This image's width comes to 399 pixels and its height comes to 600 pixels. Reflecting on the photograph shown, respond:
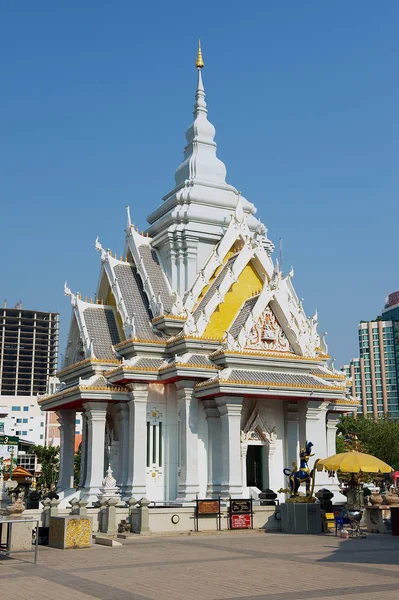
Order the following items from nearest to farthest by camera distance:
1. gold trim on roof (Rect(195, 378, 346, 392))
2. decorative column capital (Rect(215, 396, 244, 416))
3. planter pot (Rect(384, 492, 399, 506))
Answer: planter pot (Rect(384, 492, 399, 506))
gold trim on roof (Rect(195, 378, 346, 392))
decorative column capital (Rect(215, 396, 244, 416))

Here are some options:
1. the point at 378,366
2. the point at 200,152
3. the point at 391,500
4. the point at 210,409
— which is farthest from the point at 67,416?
the point at 378,366

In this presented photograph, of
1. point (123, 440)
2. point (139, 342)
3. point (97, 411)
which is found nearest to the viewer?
point (97, 411)

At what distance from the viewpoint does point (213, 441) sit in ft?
104

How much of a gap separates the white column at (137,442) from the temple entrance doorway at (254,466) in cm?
503

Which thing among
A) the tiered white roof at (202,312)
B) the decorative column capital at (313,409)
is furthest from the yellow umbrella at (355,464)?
the decorative column capital at (313,409)

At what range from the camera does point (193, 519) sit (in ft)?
85.9

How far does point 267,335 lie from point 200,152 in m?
14.3

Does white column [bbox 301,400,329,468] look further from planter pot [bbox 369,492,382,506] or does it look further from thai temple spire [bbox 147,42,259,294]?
thai temple spire [bbox 147,42,259,294]

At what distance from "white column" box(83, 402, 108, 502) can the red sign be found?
691 centimetres

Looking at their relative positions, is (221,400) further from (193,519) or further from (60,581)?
(60,581)

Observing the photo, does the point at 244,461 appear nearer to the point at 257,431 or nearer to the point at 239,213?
the point at 257,431

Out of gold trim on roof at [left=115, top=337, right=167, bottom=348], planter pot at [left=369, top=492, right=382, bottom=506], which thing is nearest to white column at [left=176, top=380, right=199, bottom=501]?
gold trim on roof at [left=115, top=337, right=167, bottom=348]

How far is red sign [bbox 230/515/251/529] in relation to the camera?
26.5m

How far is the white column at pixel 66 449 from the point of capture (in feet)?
120
